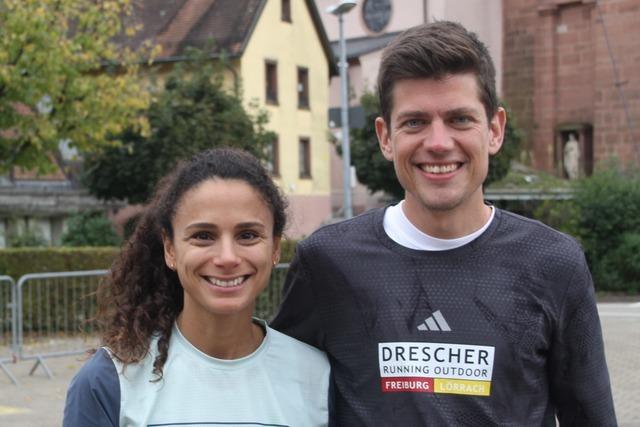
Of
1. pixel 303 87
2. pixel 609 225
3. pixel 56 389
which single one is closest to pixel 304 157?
pixel 303 87

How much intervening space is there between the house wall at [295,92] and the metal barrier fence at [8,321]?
2107cm

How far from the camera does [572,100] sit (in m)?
41.2

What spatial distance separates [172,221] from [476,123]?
87cm

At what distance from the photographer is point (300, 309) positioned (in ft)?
10.0

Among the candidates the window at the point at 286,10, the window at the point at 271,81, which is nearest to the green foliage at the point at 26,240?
the window at the point at 271,81

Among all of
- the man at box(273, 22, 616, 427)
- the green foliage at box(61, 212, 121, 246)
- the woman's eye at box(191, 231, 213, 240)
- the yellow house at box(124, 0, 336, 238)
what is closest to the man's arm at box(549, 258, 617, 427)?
the man at box(273, 22, 616, 427)

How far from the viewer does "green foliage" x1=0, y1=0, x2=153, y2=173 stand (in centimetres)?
1498

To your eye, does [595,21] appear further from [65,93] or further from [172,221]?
[172,221]

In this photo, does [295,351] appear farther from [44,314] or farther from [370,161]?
[370,161]

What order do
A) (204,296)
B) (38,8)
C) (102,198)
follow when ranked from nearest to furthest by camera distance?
(204,296), (38,8), (102,198)

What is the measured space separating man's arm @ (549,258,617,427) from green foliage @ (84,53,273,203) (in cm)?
2220

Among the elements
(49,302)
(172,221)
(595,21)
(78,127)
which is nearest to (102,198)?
(78,127)

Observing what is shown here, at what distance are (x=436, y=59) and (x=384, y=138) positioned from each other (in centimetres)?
33

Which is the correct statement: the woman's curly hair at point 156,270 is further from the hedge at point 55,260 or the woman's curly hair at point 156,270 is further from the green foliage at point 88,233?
the green foliage at point 88,233
